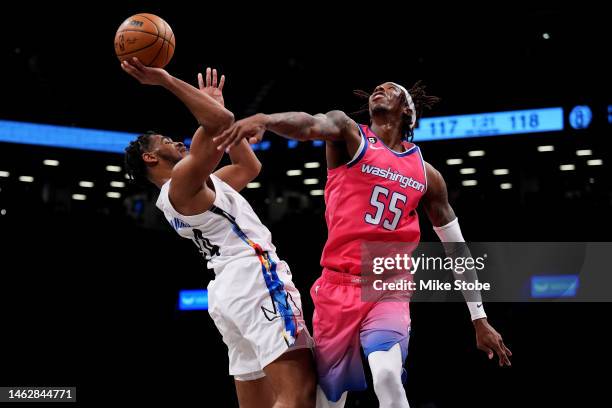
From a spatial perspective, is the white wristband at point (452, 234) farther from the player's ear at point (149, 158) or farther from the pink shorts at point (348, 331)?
the player's ear at point (149, 158)

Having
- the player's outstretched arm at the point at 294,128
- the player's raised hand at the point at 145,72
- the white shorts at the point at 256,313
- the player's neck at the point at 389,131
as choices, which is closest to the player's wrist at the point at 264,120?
the player's outstretched arm at the point at 294,128

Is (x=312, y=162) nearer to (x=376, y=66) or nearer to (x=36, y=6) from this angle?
(x=376, y=66)

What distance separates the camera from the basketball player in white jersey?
3578 millimetres

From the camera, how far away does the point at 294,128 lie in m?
3.37

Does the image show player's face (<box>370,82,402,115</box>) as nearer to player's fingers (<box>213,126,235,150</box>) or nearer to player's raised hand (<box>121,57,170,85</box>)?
player's raised hand (<box>121,57,170,85</box>)

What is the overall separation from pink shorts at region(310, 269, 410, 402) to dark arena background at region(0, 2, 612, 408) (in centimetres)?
755

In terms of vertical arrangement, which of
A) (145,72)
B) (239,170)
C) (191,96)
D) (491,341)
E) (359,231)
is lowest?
(491,341)

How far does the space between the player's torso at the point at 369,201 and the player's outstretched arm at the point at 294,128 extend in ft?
0.48

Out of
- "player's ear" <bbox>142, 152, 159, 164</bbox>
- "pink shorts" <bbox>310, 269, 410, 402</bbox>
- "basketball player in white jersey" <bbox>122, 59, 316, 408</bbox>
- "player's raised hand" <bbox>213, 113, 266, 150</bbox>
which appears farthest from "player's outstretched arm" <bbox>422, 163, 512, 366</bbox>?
"player's ear" <bbox>142, 152, 159, 164</bbox>

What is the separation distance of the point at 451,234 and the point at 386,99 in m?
0.91

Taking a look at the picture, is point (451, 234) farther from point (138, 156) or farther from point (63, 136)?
point (63, 136)

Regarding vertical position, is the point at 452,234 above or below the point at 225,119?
below

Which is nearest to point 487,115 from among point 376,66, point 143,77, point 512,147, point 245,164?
point 512,147

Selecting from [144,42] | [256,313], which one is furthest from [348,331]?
[144,42]
